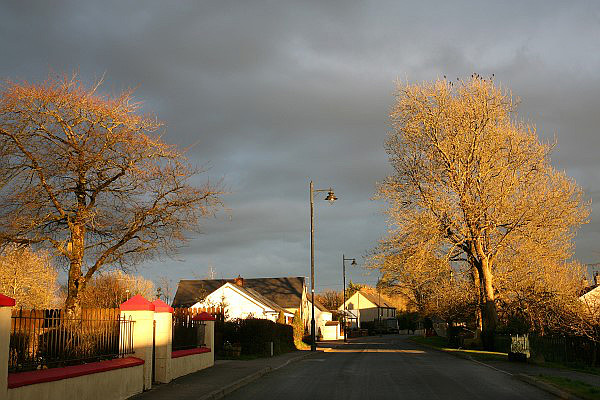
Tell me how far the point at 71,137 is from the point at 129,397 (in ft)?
29.3

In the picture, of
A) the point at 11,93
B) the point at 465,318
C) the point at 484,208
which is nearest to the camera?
the point at 11,93

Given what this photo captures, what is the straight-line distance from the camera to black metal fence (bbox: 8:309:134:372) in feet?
34.3

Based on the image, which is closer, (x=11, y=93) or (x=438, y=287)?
(x=11, y=93)

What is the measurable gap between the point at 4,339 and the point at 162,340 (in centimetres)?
789

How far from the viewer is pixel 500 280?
110ft

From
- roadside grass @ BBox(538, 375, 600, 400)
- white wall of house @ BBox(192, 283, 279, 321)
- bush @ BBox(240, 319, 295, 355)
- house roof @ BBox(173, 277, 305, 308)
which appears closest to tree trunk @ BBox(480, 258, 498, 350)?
bush @ BBox(240, 319, 295, 355)

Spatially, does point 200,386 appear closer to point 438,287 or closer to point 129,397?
point 129,397

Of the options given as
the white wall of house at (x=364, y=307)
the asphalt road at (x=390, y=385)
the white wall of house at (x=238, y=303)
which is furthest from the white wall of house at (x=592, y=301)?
the white wall of house at (x=364, y=307)

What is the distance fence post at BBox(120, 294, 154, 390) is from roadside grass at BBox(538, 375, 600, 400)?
963cm

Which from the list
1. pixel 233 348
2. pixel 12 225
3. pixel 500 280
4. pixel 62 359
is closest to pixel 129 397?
pixel 62 359

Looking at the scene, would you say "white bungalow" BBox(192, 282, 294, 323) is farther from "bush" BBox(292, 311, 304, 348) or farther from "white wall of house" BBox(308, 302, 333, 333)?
"white wall of house" BBox(308, 302, 333, 333)

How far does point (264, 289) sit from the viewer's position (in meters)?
69.2

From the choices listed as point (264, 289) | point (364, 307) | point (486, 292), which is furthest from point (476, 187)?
point (364, 307)

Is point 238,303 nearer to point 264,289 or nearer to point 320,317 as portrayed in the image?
point 264,289
